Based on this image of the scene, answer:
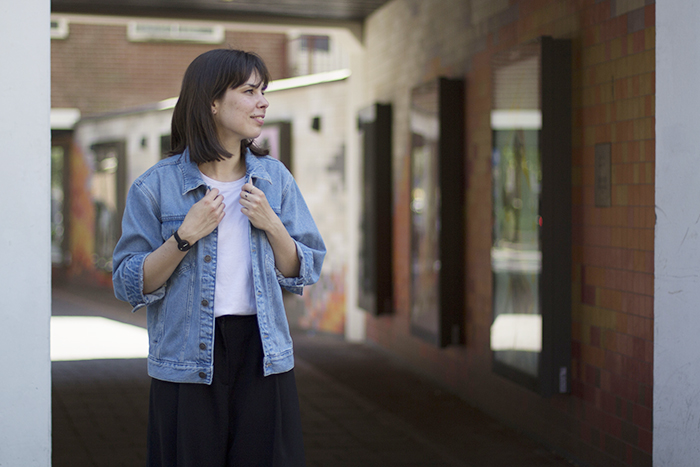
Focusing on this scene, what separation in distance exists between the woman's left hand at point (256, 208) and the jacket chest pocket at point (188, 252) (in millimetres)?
182

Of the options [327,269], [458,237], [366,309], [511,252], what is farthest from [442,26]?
[327,269]

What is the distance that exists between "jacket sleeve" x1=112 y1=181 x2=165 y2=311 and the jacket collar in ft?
0.35

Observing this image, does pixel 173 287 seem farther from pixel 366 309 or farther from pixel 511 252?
pixel 366 309

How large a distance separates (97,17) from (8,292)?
6979mm

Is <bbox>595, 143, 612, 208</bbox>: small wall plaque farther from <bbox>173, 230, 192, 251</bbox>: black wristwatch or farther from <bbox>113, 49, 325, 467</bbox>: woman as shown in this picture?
<bbox>173, 230, 192, 251</bbox>: black wristwatch

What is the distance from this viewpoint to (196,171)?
244 cm

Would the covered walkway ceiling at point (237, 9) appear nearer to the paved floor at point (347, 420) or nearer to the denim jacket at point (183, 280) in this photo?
the paved floor at point (347, 420)

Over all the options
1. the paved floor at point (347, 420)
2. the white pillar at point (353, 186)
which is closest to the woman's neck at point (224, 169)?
the paved floor at point (347, 420)

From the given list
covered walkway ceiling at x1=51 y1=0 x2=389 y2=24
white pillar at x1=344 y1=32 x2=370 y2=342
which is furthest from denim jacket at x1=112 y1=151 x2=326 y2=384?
white pillar at x1=344 y1=32 x2=370 y2=342

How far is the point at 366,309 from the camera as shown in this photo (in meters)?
9.00

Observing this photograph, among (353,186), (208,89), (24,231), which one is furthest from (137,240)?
(353,186)

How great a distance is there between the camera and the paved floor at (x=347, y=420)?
5012mm

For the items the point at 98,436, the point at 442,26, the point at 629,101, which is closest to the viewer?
the point at 629,101

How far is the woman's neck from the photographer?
98.2 inches
